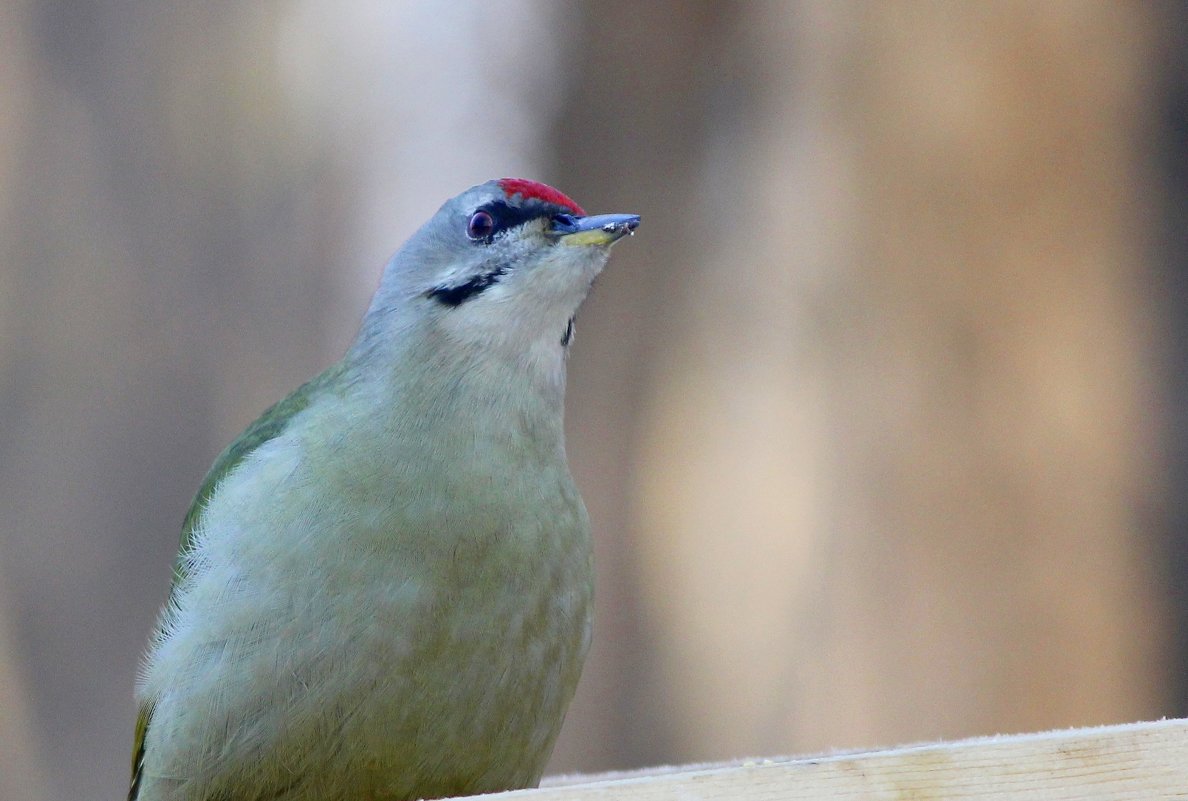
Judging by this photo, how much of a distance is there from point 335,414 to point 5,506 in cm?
275

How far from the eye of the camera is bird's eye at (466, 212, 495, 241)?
3266 mm

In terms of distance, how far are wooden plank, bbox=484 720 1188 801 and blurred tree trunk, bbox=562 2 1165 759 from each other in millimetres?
3303

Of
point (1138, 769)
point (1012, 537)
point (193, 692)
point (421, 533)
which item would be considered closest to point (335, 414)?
point (421, 533)

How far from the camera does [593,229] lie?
3.19 metres

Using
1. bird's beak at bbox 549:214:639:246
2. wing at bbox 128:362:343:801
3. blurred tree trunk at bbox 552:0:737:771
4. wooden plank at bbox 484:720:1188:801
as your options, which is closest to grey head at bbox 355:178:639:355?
bird's beak at bbox 549:214:639:246

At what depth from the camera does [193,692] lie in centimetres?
293

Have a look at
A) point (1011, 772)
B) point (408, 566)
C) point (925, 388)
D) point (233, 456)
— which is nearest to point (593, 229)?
point (408, 566)

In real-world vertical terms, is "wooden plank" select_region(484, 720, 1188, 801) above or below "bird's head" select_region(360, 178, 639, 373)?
below

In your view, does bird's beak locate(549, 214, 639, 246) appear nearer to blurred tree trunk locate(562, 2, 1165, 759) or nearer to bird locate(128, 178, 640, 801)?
bird locate(128, 178, 640, 801)

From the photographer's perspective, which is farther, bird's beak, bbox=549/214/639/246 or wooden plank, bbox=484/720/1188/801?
bird's beak, bbox=549/214/639/246

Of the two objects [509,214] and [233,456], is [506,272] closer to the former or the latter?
[509,214]

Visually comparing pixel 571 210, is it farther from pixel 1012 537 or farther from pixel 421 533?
pixel 1012 537

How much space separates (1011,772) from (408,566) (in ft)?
4.16

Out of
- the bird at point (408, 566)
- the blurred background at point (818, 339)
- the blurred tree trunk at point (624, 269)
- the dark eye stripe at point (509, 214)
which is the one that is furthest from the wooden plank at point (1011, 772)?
the blurred tree trunk at point (624, 269)
